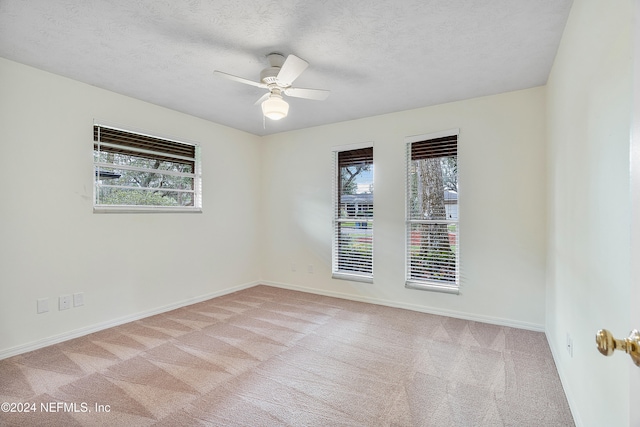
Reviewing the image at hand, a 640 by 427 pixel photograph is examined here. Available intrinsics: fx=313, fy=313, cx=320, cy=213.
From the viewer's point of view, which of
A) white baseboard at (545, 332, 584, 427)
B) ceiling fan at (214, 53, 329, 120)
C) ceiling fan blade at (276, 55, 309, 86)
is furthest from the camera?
ceiling fan at (214, 53, 329, 120)

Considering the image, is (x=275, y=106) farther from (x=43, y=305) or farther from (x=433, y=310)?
(x=433, y=310)

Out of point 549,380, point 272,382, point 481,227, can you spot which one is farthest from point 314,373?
point 481,227

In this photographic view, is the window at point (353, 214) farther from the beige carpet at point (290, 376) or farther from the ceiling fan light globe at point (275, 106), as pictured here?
the ceiling fan light globe at point (275, 106)

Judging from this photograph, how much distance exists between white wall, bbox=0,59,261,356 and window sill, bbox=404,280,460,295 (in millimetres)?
2817

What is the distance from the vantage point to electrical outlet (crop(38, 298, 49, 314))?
288 cm

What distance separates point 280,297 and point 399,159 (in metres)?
2.57

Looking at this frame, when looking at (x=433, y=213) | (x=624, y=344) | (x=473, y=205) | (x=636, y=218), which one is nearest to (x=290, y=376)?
(x=624, y=344)

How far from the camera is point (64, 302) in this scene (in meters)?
3.04

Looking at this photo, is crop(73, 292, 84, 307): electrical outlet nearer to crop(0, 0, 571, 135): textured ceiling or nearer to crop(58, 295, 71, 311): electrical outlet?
crop(58, 295, 71, 311): electrical outlet

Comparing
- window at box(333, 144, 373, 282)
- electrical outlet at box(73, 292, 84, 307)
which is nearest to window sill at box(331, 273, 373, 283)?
window at box(333, 144, 373, 282)

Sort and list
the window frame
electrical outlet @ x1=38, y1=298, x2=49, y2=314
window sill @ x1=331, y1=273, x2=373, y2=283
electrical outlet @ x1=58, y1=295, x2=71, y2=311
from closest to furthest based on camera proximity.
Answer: electrical outlet @ x1=38, y1=298, x2=49, y2=314 → electrical outlet @ x1=58, y1=295, x2=71, y2=311 → window sill @ x1=331, y1=273, x2=373, y2=283 → the window frame

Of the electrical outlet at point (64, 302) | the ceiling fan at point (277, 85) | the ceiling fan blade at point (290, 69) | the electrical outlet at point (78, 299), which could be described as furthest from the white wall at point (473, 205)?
the electrical outlet at point (64, 302)

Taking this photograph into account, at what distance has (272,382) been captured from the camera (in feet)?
7.64

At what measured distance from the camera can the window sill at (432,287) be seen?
375 centimetres
